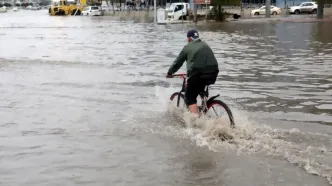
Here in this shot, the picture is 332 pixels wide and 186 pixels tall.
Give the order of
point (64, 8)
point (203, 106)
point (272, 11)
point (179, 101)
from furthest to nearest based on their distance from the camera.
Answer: point (64, 8), point (272, 11), point (179, 101), point (203, 106)

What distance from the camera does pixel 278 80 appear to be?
520 inches

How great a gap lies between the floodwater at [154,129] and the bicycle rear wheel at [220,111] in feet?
0.55

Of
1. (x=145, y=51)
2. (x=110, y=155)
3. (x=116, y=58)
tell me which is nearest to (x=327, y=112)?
(x=110, y=155)

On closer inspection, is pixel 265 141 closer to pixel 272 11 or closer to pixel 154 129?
pixel 154 129

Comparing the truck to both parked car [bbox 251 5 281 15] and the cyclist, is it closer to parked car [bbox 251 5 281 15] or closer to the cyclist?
parked car [bbox 251 5 281 15]

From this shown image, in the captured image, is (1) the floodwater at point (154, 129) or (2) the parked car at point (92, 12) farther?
(2) the parked car at point (92, 12)

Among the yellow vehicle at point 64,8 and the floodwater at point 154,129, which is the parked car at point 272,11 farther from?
the floodwater at point 154,129

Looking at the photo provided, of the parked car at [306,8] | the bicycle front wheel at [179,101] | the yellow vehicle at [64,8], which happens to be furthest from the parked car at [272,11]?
the bicycle front wheel at [179,101]

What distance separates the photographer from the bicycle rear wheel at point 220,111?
295 inches

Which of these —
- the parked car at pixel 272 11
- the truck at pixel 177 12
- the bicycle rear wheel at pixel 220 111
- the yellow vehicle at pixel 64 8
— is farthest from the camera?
the yellow vehicle at pixel 64 8

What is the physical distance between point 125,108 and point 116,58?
30.1ft

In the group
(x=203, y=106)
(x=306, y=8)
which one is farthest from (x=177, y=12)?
(x=203, y=106)

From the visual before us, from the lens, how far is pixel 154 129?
27.6 ft

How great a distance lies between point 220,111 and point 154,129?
1320mm
